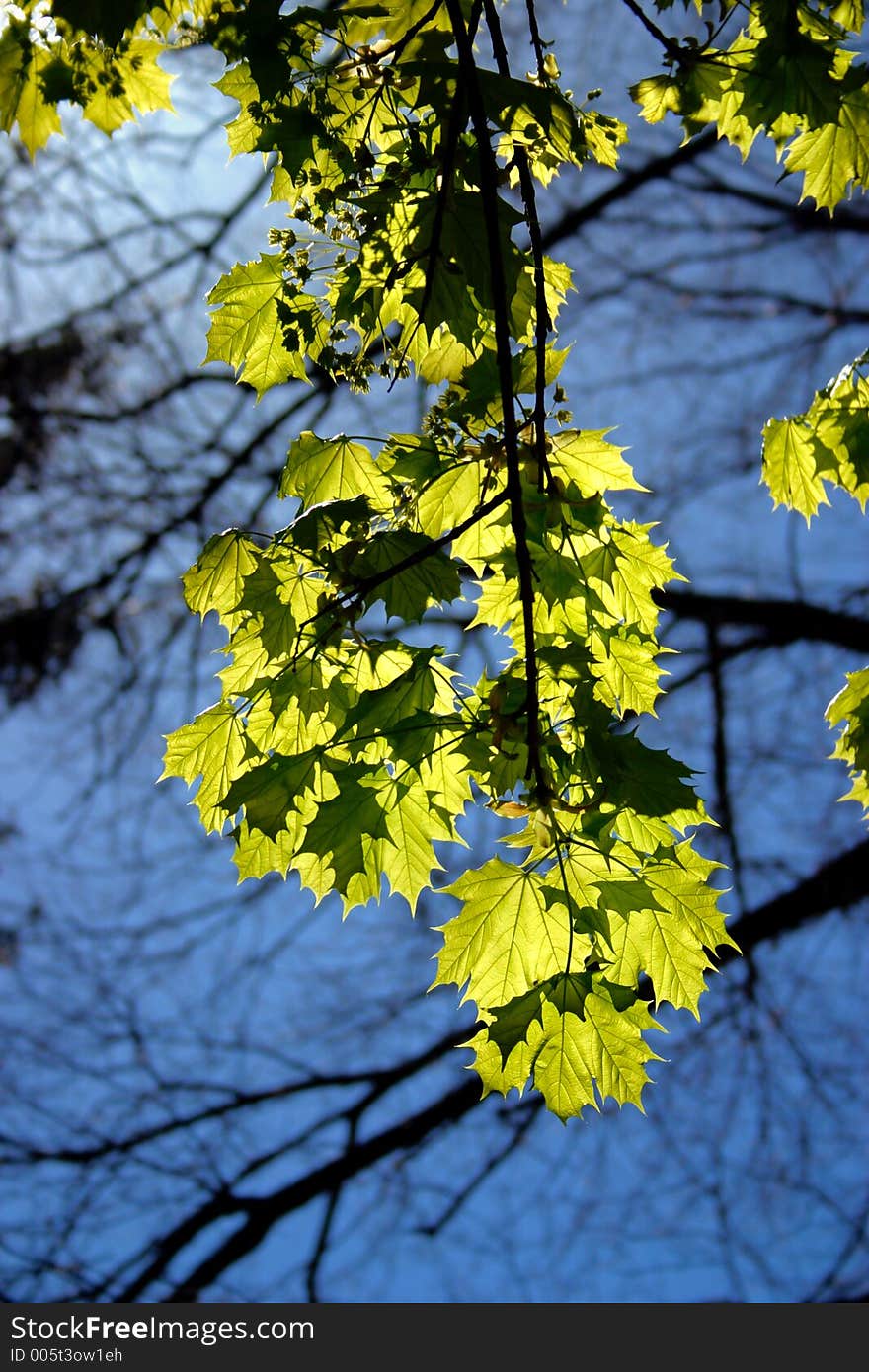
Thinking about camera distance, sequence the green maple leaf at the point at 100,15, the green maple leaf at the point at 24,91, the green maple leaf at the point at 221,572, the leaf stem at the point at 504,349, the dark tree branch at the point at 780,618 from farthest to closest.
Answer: the dark tree branch at the point at 780,618 < the green maple leaf at the point at 24,91 < the green maple leaf at the point at 221,572 < the green maple leaf at the point at 100,15 < the leaf stem at the point at 504,349

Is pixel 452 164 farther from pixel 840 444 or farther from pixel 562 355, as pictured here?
pixel 840 444

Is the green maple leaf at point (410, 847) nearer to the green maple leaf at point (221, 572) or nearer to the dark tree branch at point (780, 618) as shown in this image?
the green maple leaf at point (221, 572)

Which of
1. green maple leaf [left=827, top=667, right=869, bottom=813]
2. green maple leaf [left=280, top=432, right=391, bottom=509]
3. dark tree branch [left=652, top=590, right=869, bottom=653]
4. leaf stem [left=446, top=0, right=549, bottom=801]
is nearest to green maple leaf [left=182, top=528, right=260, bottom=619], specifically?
green maple leaf [left=280, top=432, right=391, bottom=509]

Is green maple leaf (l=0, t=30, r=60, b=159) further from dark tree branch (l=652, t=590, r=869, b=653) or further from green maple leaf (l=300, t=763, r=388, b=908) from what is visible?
dark tree branch (l=652, t=590, r=869, b=653)

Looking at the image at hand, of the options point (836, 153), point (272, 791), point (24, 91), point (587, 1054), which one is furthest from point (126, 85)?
point (587, 1054)

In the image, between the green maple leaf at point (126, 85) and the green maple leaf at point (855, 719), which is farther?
the green maple leaf at point (855, 719)

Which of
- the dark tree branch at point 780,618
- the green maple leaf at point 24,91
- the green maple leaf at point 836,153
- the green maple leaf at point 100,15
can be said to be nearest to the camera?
the green maple leaf at point 100,15

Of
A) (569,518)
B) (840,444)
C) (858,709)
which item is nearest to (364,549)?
(569,518)

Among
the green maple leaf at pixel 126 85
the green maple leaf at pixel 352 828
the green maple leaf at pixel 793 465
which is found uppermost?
the green maple leaf at pixel 126 85

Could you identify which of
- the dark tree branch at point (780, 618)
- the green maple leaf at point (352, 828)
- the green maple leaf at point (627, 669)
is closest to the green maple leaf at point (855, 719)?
the green maple leaf at point (627, 669)

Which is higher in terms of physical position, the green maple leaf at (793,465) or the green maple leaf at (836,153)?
the green maple leaf at (836,153)

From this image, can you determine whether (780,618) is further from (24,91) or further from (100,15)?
(100,15)

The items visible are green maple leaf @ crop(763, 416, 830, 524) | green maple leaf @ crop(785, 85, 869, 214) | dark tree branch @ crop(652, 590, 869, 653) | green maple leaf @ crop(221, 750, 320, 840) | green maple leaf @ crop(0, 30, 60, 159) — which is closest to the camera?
green maple leaf @ crop(221, 750, 320, 840)

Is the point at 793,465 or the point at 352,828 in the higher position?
the point at 793,465
